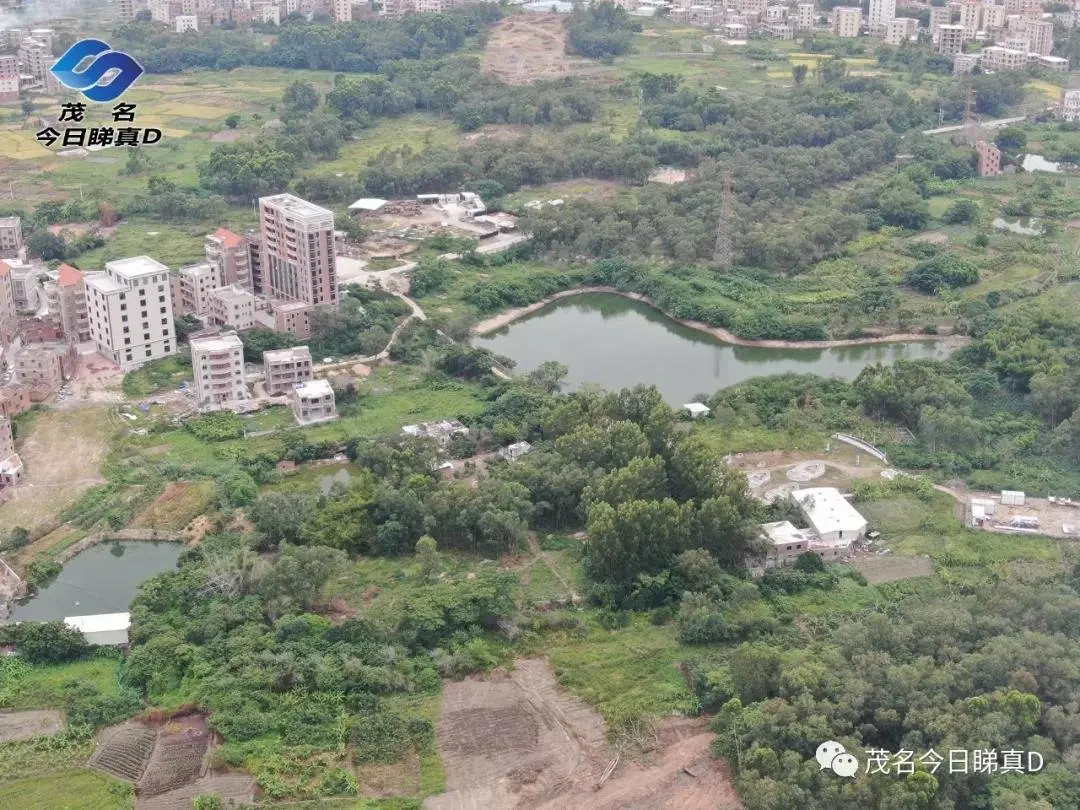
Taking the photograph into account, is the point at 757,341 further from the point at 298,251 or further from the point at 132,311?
the point at 132,311

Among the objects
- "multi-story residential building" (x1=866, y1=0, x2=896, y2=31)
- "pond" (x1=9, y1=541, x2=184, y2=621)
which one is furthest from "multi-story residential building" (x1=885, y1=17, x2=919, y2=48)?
"pond" (x1=9, y1=541, x2=184, y2=621)

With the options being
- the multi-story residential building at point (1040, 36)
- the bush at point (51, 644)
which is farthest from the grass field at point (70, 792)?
the multi-story residential building at point (1040, 36)

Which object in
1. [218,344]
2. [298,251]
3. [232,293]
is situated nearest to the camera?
[218,344]

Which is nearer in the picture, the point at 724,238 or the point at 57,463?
the point at 57,463

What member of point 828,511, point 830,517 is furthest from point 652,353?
point 830,517

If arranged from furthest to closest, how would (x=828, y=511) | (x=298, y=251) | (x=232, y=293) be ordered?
(x=298, y=251) → (x=232, y=293) → (x=828, y=511)

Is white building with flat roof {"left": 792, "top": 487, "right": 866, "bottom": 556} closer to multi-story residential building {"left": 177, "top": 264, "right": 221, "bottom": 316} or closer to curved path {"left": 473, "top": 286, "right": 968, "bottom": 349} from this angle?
curved path {"left": 473, "top": 286, "right": 968, "bottom": 349}

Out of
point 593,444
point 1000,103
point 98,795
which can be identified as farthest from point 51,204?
point 1000,103
